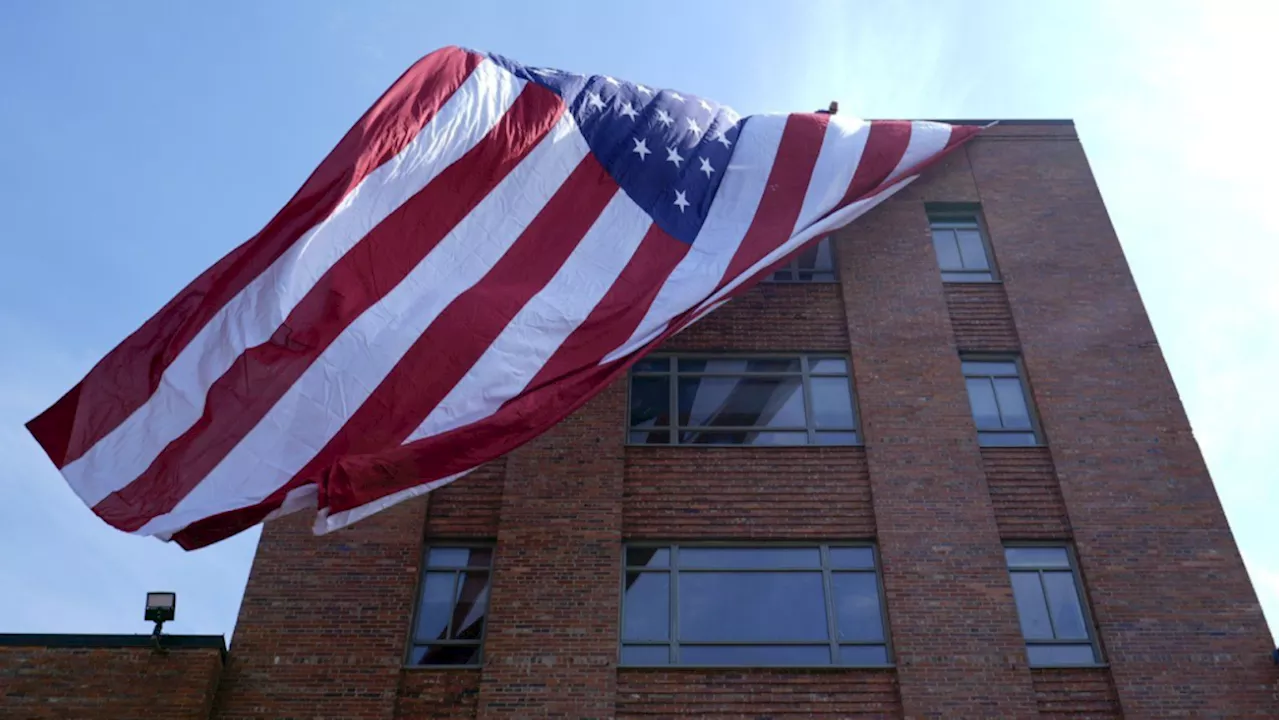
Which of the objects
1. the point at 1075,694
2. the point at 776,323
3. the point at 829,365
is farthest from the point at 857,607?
the point at 776,323

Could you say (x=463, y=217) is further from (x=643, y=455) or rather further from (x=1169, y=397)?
(x=1169, y=397)

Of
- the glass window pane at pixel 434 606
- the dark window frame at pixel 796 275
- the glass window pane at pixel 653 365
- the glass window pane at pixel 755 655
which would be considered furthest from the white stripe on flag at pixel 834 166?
the glass window pane at pixel 434 606

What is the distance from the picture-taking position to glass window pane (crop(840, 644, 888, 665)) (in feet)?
43.3

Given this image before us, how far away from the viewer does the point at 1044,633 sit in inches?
532

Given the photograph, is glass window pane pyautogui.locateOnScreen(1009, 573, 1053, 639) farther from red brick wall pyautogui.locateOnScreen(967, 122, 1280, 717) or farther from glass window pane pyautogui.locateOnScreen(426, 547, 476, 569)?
glass window pane pyautogui.locateOnScreen(426, 547, 476, 569)

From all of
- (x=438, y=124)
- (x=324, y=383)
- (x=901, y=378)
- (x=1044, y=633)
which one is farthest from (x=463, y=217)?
(x=1044, y=633)

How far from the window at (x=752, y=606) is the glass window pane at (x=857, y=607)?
0.01 metres

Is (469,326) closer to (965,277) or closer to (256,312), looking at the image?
(256,312)

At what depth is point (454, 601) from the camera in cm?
1394

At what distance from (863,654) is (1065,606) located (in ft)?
9.07

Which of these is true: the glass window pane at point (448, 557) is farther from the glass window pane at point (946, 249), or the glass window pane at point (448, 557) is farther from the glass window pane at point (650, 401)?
the glass window pane at point (946, 249)

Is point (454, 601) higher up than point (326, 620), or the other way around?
point (454, 601)

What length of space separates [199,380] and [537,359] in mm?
3600

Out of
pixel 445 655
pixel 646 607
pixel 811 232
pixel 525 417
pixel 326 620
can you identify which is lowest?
pixel 445 655
